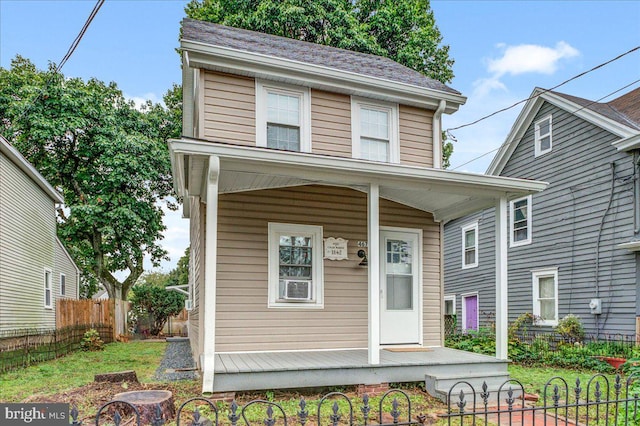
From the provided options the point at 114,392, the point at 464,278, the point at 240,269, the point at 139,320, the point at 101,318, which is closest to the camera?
the point at 114,392

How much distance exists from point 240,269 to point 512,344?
6.86 meters

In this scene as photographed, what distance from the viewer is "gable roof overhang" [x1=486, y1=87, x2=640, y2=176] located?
36.1ft

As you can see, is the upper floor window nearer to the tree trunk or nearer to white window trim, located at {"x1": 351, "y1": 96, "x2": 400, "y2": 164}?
white window trim, located at {"x1": 351, "y1": 96, "x2": 400, "y2": 164}

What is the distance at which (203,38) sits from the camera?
8242 millimetres

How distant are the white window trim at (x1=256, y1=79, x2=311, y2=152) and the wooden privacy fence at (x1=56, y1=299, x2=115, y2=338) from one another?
9290 mm

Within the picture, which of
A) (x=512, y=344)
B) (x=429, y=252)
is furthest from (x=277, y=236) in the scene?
(x=512, y=344)

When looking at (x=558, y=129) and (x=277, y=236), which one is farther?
(x=558, y=129)

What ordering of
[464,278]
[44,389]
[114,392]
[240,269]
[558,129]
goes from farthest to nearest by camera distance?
[464,278] → [558,129] → [240,269] → [44,389] → [114,392]

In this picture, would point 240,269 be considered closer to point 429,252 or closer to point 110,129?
point 429,252

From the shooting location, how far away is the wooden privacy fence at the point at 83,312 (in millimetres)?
13656

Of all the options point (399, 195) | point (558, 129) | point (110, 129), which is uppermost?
point (110, 129)

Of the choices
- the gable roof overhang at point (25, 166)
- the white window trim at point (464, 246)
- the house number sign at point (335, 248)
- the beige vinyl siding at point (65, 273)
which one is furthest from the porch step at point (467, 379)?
the beige vinyl siding at point (65, 273)

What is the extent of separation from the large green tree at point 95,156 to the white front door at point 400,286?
41.9ft

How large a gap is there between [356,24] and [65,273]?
1545 cm
